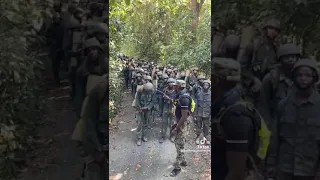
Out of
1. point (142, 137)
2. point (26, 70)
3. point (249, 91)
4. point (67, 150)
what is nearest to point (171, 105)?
point (142, 137)

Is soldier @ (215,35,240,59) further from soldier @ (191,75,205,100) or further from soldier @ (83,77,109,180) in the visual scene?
soldier @ (83,77,109,180)

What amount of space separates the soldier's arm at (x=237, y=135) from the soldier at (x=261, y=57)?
23cm

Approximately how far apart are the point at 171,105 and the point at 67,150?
2.69 feet

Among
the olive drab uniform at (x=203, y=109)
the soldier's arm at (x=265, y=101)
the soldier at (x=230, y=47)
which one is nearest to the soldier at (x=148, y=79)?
the olive drab uniform at (x=203, y=109)

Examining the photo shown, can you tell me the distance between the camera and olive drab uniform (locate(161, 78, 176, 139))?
10.3 feet

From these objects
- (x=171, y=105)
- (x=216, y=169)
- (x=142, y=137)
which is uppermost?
(x=171, y=105)

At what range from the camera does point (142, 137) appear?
126 inches

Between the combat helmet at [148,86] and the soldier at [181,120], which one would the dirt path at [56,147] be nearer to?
the combat helmet at [148,86]

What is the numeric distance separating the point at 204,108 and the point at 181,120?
19cm

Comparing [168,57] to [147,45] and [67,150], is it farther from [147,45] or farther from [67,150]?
[67,150]

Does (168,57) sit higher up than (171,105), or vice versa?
(168,57)

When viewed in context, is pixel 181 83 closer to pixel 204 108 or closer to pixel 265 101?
pixel 204 108

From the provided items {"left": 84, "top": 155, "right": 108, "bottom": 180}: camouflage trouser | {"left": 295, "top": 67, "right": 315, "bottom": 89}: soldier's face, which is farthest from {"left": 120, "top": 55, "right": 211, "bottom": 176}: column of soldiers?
{"left": 295, "top": 67, "right": 315, "bottom": 89}: soldier's face

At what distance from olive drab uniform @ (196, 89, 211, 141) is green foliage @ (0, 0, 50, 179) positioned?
1.13 metres
